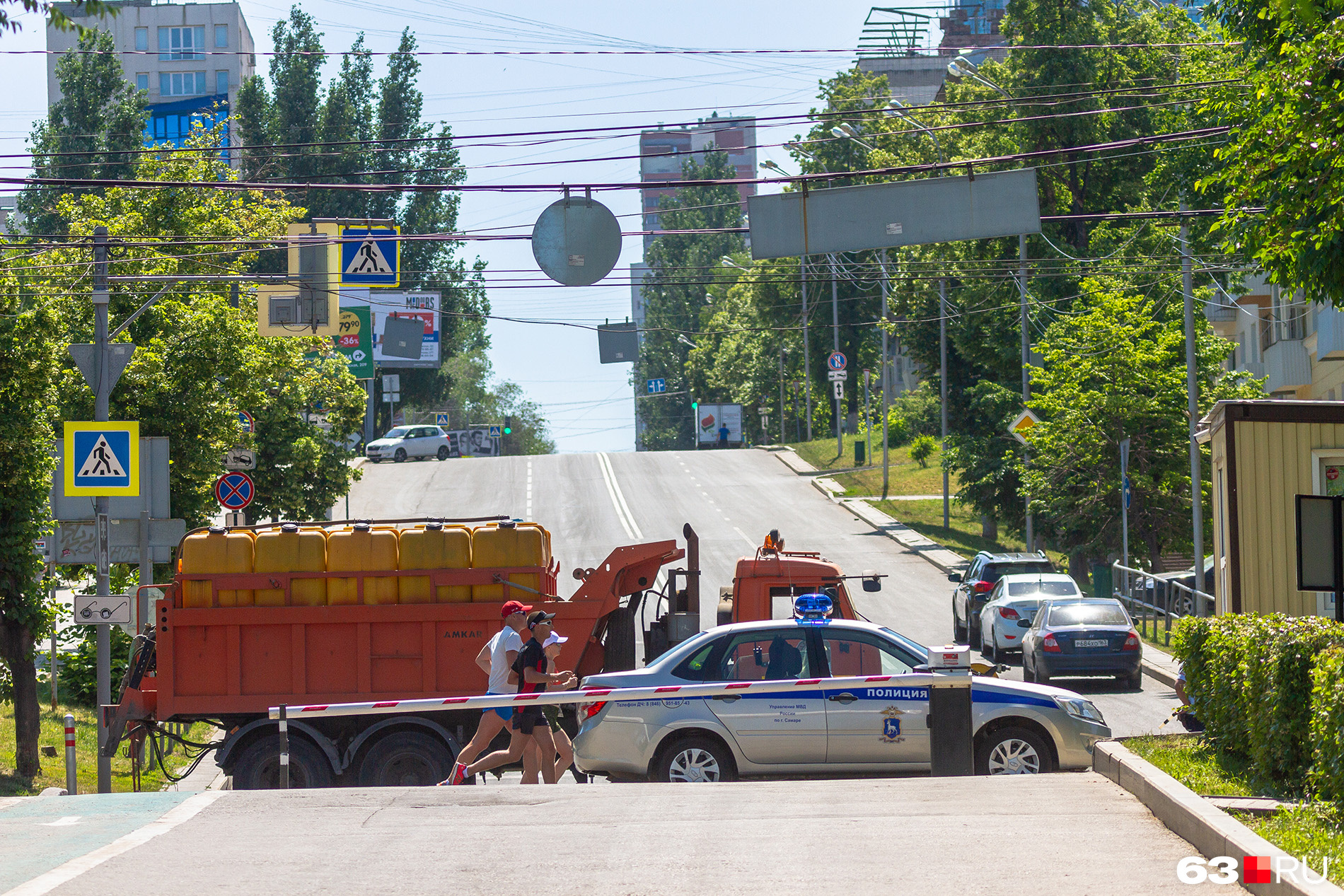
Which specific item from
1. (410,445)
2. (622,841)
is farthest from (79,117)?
(622,841)

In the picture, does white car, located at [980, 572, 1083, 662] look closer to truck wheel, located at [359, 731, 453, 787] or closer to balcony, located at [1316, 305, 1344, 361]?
balcony, located at [1316, 305, 1344, 361]

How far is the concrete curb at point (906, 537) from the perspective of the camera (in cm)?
3947

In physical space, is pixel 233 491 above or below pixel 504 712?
above

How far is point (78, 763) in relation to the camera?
1705 cm

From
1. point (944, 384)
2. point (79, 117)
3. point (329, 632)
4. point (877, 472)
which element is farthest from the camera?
point (79, 117)

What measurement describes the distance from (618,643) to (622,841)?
6605mm

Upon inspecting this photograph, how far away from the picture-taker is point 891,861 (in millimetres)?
7637

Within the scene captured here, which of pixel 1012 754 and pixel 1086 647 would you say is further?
pixel 1086 647

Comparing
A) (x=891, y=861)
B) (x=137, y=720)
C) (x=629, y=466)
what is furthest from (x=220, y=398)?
(x=629, y=466)

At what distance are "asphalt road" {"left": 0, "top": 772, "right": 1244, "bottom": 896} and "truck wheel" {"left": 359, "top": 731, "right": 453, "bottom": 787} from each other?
9.00ft

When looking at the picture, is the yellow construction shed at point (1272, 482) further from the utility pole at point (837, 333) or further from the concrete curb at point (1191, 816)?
the utility pole at point (837, 333)

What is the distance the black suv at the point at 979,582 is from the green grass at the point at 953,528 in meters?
13.3

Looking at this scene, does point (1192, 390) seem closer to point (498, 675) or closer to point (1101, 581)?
point (1101, 581)

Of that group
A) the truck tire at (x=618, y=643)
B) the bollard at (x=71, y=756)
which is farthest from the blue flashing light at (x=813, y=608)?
the bollard at (x=71, y=756)
